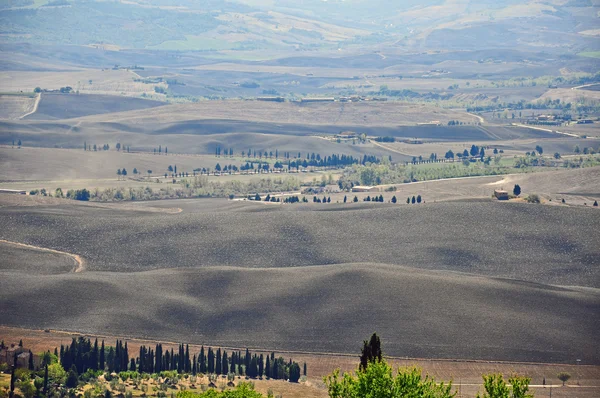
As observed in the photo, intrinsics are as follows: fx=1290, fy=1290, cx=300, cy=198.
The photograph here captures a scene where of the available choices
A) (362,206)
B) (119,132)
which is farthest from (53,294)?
(119,132)

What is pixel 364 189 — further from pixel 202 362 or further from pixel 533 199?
pixel 202 362

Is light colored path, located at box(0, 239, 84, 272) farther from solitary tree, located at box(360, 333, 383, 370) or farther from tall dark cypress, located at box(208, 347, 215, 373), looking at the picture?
solitary tree, located at box(360, 333, 383, 370)

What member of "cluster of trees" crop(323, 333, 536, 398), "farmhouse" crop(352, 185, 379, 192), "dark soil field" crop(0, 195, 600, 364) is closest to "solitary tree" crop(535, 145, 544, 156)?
"farmhouse" crop(352, 185, 379, 192)

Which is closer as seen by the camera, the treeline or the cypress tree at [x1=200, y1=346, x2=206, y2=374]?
the treeline

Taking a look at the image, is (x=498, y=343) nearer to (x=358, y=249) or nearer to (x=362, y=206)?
(x=358, y=249)

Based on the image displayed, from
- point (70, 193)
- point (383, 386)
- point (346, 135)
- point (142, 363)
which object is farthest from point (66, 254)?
point (346, 135)

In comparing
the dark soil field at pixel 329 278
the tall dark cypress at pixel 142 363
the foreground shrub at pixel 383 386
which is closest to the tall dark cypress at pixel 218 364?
the tall dark cypress at pixel 142 363

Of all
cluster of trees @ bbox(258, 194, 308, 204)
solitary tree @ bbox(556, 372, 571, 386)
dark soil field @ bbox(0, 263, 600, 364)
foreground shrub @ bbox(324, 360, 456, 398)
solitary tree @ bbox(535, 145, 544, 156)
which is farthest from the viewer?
solitary tree @ bbox(535, 145, 544, 156)

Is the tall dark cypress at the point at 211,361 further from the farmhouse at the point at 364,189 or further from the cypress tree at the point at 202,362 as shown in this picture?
the farmhouse at the point at 364,189
